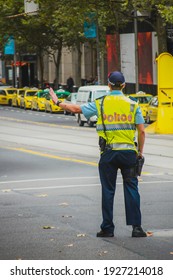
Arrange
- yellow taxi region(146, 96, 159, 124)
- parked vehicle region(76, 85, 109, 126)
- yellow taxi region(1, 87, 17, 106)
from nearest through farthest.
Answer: parked vehicle region(76, 85, 109, 126), yellow taxi region(146, 96, 159, 124), yellow taxi region(1, 87, 17, 106)

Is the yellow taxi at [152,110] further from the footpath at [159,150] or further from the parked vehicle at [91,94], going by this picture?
the footpath at [159,150]

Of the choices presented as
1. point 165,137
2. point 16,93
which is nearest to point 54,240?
point 165,137

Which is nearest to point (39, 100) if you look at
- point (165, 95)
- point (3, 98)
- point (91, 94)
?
point (3, 98)

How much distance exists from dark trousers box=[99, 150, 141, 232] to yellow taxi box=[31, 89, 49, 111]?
51506 mm

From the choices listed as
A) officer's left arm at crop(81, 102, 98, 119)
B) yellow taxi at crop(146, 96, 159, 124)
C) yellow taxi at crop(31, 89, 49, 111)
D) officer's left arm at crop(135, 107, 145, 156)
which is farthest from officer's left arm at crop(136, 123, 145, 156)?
yellow taxi at crop(31, 89, 49, 111)

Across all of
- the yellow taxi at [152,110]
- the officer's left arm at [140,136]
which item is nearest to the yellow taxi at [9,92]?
the yellow taxi at [152,110]

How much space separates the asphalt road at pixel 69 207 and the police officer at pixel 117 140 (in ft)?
1.21

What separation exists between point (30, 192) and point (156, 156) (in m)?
9.21

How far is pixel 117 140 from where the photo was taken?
11562 millimetres

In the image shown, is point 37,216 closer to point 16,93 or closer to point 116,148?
point 116,148

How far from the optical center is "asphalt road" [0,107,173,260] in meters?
10.8

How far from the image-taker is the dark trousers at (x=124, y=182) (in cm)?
1159

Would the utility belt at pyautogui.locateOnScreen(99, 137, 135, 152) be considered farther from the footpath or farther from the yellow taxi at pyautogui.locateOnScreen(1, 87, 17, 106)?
the yellow taxi at pyautogui.locateOnScreen(1, 87, 17, 106)

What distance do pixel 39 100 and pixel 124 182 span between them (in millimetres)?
52851
